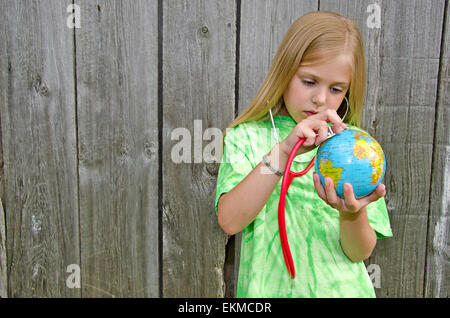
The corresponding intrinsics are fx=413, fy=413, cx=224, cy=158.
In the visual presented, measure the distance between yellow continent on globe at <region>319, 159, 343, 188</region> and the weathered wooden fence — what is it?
0.68 meters

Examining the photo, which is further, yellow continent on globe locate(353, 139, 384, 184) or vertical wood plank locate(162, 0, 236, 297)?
vertical wood plank locate(162, 0, 236, 297)

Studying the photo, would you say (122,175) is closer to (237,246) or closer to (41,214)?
(41,214)

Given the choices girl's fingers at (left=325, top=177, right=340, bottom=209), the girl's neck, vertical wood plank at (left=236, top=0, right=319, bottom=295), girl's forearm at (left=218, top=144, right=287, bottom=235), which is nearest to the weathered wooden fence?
vertical wood plank at (left=236, top=0, right=319, bottom=295)

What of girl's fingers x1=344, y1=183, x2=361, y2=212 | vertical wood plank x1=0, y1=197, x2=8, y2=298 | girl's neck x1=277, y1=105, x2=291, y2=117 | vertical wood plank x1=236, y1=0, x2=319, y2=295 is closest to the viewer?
girl's fingers x1=344, y1=183, x2=361, y2=212

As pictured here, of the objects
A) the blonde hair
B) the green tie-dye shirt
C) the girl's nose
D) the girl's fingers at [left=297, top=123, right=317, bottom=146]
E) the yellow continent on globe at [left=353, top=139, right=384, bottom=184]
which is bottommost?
the green tie-dye shirt

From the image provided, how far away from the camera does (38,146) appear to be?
1.78m

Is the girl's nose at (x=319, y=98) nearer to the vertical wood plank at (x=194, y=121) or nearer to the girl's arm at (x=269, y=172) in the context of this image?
the girl's arm at (x=269, y=172)

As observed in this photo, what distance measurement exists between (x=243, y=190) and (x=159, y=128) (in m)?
0.71

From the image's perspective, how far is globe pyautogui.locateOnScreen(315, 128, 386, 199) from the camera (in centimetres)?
111

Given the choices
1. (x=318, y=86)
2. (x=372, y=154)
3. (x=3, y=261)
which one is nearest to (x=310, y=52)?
(x=318, y=86)

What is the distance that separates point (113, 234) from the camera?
72.4 inches

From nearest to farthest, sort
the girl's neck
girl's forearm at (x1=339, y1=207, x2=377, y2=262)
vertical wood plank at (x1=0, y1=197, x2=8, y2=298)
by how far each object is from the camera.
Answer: girl's forearm at (x1=339, y1=207, x2=377, y2=262) < the girl's neck < vertical wood plank at (x1=0, y1=197, x2=8, y2=298)

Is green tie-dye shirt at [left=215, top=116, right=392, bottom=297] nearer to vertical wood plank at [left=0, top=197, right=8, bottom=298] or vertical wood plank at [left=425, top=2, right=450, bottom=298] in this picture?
vertical wood plank at [left=425, top=2, right=450, bottom=298]

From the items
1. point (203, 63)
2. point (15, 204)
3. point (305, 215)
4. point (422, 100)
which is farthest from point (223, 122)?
point (15, 204)
